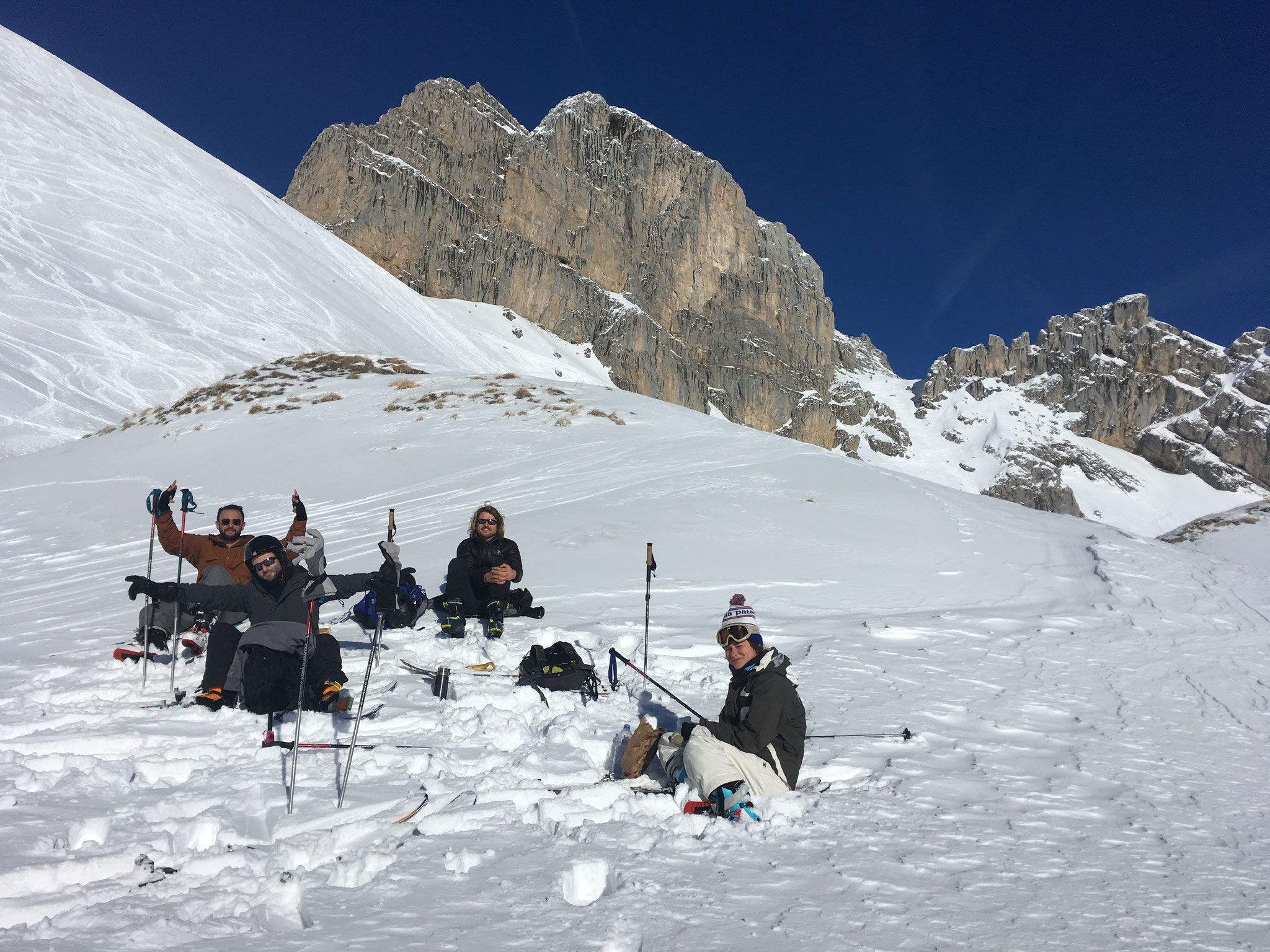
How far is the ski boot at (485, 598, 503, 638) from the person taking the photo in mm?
6281

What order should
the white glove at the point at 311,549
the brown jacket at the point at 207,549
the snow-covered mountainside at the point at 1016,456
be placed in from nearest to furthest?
the white glove at the point at 311,549
the brown jacket at the point at 207,549
the snow-covered mountainside at the point at 1016,456

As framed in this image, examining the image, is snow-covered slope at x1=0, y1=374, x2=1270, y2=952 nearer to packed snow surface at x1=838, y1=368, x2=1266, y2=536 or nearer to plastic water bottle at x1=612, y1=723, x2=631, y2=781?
plastic water bottle at x1=612, y1=723, x2=631, y2=781

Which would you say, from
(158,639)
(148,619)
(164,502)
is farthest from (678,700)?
(164,502)

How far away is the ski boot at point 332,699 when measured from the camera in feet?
14.5

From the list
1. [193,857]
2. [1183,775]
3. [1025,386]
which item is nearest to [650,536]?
[1183,775]

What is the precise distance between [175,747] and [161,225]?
129 feet

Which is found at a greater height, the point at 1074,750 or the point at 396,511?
the point at 396,511

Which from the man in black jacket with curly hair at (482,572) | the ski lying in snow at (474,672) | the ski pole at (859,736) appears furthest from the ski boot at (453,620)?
the ski pole at (859,736)

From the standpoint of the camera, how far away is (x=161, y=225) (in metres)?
34.2

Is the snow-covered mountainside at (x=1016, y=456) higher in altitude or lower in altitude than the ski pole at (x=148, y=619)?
higher

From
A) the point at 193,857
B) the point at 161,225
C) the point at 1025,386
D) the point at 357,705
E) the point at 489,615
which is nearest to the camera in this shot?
the point at 193,857

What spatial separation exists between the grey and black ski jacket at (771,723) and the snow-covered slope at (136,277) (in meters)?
23.3

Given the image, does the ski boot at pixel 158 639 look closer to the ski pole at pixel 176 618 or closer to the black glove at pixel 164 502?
the ski pole at pixel 176 618

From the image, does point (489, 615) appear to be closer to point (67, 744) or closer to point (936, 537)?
point (67, 744)
